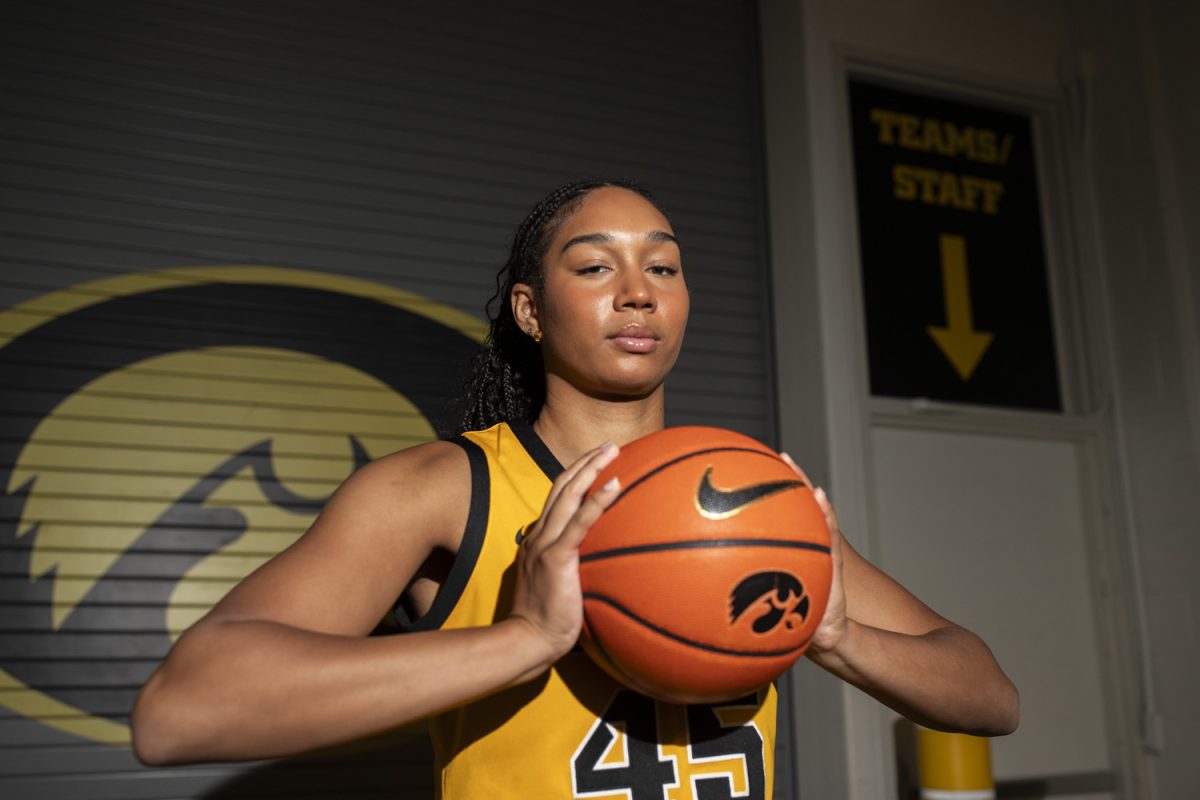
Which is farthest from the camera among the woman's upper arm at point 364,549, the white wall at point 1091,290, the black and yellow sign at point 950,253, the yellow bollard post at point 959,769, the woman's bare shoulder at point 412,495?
the black and yellow sign at point 950,253

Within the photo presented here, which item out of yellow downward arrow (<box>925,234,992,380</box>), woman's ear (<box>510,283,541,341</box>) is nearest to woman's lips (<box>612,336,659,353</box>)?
woman's ear (<box>510,283,541,341</box>)

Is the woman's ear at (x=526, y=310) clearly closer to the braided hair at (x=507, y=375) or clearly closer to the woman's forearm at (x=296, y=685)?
the braided hair at (x=507, y=375)

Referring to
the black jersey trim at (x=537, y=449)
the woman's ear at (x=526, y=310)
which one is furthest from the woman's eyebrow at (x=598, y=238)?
→ the black jersey trim at (x=537, y=449)

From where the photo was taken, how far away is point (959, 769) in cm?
270

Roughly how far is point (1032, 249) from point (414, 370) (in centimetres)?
245

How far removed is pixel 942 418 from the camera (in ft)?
11.1

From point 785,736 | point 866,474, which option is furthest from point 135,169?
point 785,736

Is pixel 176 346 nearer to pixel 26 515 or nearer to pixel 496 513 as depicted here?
pixel 26 515

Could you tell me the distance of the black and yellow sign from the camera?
3492 millimetres

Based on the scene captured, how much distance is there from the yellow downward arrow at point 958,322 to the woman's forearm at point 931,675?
2.29 m

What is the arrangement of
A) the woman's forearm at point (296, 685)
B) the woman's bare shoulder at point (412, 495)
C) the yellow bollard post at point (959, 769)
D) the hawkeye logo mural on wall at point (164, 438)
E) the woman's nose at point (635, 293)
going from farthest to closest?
1. the yellow bollard post at point (959, 769)
2. the hawkeye logo mural on wall at point (164, 438)
3. the woman's nose at point (635, 293)
4. the woman's bare shoulder at point (412, 495)
5. the woman's forearm at point (296, 685)

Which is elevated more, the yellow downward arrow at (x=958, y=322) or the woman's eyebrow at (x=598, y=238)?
the yellow downward arrow at (x=958, y=322)

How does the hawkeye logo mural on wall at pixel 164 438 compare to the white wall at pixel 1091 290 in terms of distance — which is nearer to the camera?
the hawkeye logo mural on wall at pixel 164 438

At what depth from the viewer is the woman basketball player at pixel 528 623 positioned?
0.97 metres
